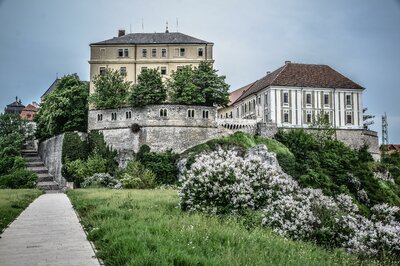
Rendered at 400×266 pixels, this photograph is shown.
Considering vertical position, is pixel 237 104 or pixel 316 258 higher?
pixel 237 104

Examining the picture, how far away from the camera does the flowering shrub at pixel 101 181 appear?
4558cm

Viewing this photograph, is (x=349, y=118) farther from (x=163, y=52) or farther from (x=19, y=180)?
(x=19, y=180)

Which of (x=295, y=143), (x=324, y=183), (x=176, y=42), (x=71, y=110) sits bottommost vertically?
(x=324, y=183)

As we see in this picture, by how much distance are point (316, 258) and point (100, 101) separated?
4875cm

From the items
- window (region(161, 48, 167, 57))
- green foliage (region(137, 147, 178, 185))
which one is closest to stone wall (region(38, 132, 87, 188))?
green foliage (region(137, 147, 178, 185))

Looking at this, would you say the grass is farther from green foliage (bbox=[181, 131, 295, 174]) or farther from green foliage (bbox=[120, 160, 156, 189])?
green foliage (bbox=[181, 131, 295, 174])

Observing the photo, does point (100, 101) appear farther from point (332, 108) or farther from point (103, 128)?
point (332, 108)

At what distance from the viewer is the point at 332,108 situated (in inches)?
2687

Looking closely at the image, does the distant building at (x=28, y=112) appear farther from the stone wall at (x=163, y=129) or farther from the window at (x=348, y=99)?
the window at (x=348, y=99)

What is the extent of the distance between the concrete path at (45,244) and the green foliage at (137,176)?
27793 mm

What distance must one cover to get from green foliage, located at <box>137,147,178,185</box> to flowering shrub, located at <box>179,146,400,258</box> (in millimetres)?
30124

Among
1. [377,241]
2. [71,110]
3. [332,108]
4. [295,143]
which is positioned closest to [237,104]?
[332,108]

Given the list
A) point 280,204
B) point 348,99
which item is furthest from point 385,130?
point 280,204

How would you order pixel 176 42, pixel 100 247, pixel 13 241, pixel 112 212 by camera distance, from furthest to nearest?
pixel 176 42 < pixel 112 212 < pixel 13 241 < pixel 100 247
